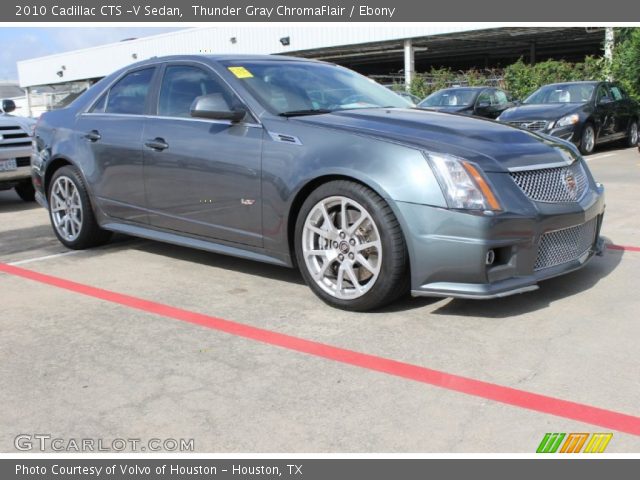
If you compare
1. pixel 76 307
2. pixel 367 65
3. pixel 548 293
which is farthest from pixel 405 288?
pixel 367 65

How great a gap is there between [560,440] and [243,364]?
1.55 meters

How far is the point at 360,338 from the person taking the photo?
3.77 metres

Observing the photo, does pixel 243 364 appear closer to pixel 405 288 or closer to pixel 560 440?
pixel 405 288

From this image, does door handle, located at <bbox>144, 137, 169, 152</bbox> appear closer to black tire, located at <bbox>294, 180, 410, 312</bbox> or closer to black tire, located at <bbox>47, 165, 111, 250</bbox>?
→ black tire, located at <bbox>47, 165, 111, 250</bbox>

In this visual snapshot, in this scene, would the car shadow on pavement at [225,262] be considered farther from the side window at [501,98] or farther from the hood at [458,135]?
the side window at [501,98]

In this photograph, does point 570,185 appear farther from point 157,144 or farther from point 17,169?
point 17,169

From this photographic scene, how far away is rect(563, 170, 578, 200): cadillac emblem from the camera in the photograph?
4.27 m

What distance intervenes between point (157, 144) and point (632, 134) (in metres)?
13.0

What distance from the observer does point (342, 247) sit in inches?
166

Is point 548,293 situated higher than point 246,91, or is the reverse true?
point 246,91

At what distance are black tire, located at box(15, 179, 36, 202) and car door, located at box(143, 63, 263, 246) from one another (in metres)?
4.73

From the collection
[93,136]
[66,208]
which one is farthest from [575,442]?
[66,208]
